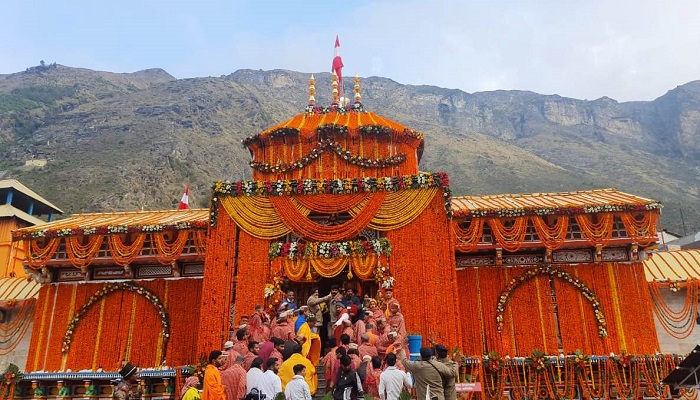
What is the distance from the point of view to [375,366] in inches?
362

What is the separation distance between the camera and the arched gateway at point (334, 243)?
14.4 meters

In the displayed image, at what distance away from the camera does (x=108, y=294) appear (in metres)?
17.2

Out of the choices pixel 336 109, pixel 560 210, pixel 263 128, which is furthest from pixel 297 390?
pixel 263 128

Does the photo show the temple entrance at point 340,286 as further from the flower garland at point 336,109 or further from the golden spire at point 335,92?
the golden spire at point 335,92

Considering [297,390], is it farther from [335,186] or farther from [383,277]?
[335,186]

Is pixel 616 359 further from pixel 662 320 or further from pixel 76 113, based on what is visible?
pixel 76 113

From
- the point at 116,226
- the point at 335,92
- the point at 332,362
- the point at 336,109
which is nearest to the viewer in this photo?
the point at 332,362

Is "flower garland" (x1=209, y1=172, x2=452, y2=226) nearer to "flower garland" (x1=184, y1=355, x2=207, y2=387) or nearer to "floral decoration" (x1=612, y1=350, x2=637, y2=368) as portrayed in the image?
"flower garland" (x1=184, y1=355, x2=207, y2=387)

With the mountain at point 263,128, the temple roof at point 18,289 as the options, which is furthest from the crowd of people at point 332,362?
the mountain at point 263,128

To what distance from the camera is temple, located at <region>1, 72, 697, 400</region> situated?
1468 centimetres

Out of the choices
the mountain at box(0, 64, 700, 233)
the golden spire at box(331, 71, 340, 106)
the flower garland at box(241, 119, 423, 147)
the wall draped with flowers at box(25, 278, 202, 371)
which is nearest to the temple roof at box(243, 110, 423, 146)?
the flower garland at box(241, 119, 423, 147)

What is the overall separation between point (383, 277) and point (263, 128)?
221ft

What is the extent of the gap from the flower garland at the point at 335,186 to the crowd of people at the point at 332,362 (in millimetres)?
3265

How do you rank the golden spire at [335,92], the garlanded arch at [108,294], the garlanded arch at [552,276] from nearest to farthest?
the garlanded arch at [552,276] → the garlanded arch at [108,294] → the golden spire at [335,92]
